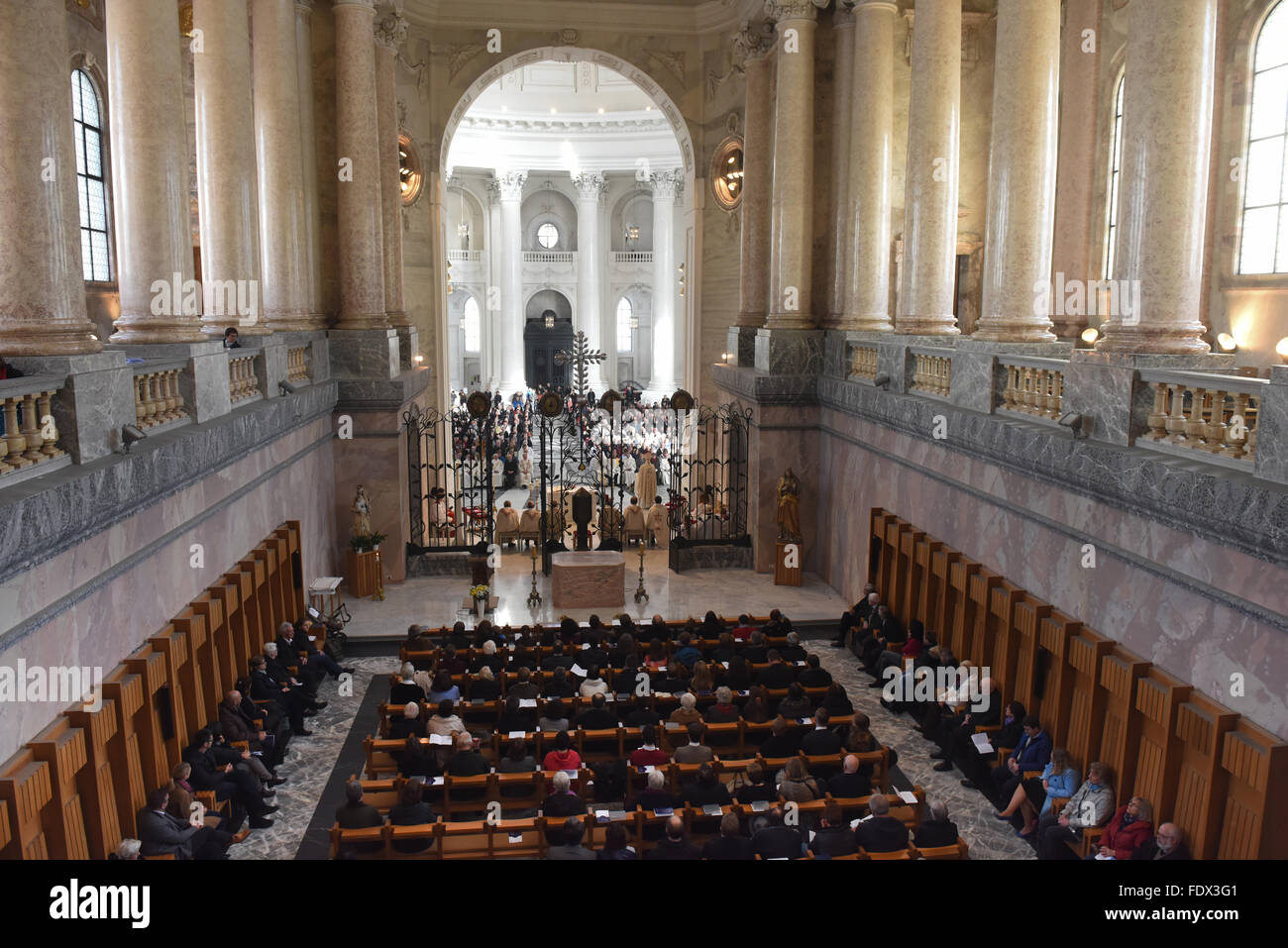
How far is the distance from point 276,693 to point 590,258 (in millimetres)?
33273

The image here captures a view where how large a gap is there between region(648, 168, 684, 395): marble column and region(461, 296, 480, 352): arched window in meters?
10.5

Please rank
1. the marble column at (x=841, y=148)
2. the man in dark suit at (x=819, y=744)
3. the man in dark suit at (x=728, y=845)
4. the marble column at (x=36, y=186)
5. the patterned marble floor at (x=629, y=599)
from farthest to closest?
the marble column at (x=841, y=148) < the patterned marble floor at (x=629, y=599) < the man in dark suit at (x=819, y=744) < the marble column at (x=36, y=186) < the man in dark suit at (x=728, y=845)

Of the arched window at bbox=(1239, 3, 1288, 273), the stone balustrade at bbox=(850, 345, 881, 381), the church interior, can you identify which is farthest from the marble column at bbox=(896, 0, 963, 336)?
the arched window at bbox=(1239, 3, 1288, 273)

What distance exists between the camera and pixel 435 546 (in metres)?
19.7

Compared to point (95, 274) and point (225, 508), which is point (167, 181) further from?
point (95, 274)

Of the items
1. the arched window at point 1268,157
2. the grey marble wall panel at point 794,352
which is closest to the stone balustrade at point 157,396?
the grey marble wall panel at point 794,352

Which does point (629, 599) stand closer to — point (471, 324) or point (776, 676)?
point (776, 676)

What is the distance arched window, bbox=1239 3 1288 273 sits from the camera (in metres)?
15.0

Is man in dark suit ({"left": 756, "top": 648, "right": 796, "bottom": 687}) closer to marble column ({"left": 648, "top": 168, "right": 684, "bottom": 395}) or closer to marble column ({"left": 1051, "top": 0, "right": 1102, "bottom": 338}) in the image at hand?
marble column ({"left": 1051, "top": 0, "right": 1102, "bottom": 338})

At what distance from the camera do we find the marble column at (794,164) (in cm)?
1909

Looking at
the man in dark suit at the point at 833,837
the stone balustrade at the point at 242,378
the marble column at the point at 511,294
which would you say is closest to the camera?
the man in dark suit at the point at 833,837

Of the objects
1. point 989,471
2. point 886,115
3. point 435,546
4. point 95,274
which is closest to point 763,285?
point 886,115

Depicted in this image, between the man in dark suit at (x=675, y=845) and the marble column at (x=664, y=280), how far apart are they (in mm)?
29413

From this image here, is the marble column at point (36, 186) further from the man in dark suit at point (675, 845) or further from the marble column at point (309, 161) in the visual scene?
the marble column at point (309, 161)
